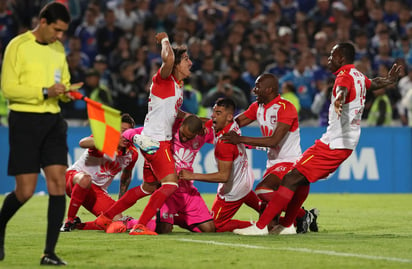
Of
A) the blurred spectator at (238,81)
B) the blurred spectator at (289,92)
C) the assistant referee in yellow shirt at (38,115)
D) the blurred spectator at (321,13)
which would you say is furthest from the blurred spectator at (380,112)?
the assistant referee in yellow shirt at (38,115)

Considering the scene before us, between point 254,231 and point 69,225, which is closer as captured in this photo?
point 254,231

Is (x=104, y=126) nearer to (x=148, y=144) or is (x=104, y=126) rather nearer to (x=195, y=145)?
(x=148, y=144)

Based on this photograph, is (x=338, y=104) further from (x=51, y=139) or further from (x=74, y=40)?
(x=74, y=40)

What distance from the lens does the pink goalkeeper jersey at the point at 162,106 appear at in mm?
9477

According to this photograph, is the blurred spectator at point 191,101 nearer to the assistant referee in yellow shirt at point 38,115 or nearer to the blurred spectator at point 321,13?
the blurred spectator at point 321,13

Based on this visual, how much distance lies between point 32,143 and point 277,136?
348 centimetres

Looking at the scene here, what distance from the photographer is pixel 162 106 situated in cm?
952

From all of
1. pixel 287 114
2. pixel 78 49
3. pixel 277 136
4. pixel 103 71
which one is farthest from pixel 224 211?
pixel 78 49

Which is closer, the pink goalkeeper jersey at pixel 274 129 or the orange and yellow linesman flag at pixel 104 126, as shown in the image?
the orange and yellow linesman flag at pixel 104 126

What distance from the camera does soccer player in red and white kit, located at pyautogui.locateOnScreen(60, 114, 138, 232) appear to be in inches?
413

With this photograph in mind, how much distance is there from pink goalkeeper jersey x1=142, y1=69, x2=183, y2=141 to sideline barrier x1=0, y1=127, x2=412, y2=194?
7.35 m

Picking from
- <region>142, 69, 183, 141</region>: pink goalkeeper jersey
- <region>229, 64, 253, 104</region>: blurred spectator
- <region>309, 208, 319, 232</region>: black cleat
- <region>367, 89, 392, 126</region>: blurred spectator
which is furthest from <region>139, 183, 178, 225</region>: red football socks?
<region>367, 89, 392, 126</region>: blurred spectator

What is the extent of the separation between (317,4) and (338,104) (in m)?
14.1

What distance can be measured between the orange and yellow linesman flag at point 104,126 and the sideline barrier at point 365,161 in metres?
9.57
